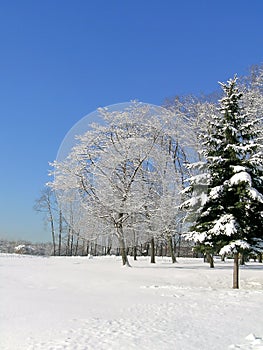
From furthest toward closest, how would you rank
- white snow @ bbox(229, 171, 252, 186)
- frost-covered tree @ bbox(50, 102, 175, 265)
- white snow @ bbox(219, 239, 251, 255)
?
frost-covered tree @ bbox(50, 102, 175, 265) → white snow @ bbox(229, 171, 252, 186) → white snow @ bbox(219, 239, 251, 255)

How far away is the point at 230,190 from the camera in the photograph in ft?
45.4

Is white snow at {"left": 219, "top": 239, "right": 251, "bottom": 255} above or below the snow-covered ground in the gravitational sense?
above

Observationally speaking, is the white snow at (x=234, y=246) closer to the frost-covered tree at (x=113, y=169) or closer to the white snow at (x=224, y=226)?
the white snow at (x=224, y=226)

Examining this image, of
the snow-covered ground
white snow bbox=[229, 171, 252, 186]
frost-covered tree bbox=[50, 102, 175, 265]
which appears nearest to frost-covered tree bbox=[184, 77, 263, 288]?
white snow bbox=[229, 171, 252, 186]

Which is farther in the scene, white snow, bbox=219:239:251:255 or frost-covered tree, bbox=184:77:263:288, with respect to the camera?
frost-covered tree, bbox=184:77:263:288

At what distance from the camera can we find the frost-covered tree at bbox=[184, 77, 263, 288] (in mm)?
13305

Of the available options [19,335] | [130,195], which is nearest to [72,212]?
[130,195]

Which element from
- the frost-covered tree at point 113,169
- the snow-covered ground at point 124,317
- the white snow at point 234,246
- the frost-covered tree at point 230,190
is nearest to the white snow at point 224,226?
the frost-covered tree at point 230,190

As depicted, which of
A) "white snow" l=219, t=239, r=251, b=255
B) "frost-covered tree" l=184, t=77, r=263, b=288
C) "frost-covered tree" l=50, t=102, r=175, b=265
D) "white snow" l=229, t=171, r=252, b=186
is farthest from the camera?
"frost-covered tree" l=50, t=102, r=175, b=265

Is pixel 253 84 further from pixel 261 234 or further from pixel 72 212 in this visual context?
pixel 72 212

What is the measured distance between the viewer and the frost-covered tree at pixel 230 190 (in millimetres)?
13305

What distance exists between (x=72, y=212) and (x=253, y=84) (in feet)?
44.3

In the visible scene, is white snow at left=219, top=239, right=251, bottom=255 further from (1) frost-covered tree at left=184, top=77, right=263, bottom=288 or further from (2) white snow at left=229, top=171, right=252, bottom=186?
(2) white snow at left=229, top=171, right=252, bottom=186

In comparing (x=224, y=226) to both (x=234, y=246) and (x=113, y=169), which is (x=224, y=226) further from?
(x=113, y=169)
